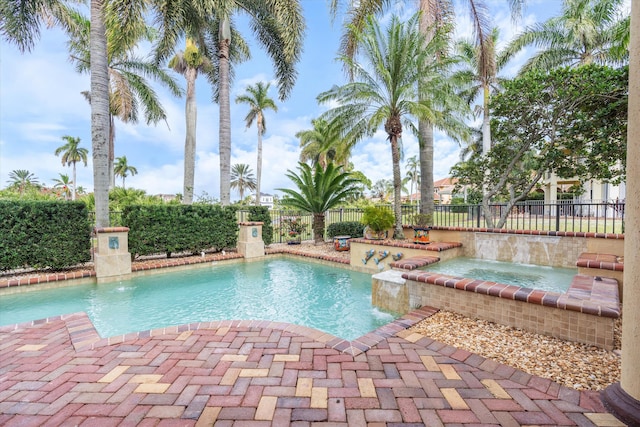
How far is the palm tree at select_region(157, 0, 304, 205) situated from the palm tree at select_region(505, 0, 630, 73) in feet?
42.0

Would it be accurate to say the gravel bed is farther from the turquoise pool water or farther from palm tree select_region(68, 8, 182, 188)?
palm tree select_region(68, 8, 182, 188)

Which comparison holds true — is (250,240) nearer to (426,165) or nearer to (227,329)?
(227,329)

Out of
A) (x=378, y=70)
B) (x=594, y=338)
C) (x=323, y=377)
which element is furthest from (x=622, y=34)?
(x=323, y=377)

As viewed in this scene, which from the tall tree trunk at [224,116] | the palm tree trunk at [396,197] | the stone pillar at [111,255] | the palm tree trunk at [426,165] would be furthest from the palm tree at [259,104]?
the stone pillar at [111,255]

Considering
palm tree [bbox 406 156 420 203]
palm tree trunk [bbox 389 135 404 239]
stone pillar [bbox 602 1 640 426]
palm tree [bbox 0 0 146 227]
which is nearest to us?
stone pillar [bbox 602 1 640 426]

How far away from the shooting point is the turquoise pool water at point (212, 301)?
4.21 metres

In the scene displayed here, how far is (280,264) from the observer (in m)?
8.58

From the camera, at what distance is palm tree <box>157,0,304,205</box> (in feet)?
28.1

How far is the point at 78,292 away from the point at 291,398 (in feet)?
19.1

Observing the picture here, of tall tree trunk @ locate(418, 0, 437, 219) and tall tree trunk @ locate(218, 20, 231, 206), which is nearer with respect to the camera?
tall tree trunk @ locate(418, 0, 437, 219)

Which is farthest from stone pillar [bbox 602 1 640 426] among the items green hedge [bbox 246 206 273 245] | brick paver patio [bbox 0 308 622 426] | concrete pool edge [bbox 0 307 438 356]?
green hedge [bbox 246 206 273 245]

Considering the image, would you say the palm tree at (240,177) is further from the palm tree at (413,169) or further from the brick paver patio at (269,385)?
the brick paver patio at (269,385)

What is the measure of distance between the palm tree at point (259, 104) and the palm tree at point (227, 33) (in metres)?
11.6

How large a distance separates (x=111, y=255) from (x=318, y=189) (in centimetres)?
666
